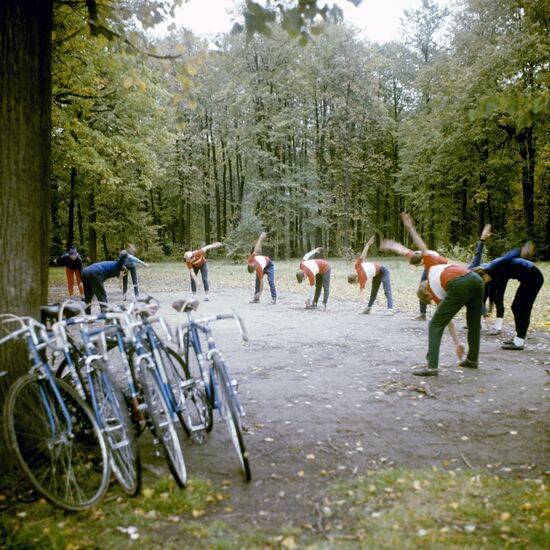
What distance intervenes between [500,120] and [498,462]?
91.8 ft

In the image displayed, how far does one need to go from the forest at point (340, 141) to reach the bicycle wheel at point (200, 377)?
14.9 metres

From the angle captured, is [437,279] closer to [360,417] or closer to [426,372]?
[426,372]

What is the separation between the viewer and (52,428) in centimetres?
351

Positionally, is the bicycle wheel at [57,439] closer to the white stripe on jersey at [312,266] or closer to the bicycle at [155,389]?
the bicycle at [155,389]

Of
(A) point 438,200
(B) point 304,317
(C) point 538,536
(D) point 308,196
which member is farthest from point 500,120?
(C) point 538,536

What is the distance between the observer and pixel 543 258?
2845cm

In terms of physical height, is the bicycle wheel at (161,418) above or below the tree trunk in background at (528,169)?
below

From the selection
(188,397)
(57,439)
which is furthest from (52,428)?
(188,397)

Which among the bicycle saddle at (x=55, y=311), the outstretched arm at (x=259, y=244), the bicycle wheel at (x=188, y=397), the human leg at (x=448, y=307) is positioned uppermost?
the outstretched arm at (x=259, y=244)

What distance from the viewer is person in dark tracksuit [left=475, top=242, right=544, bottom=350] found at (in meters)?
7.97

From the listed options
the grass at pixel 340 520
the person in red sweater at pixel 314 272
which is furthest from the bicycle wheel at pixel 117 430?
the person in red sweater at pixel 314 272

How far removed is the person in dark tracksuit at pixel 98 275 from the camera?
10.6 metres

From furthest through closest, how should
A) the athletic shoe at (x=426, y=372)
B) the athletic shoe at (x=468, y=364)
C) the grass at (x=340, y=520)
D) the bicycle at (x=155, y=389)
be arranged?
1. the athletic shoe at (x=468, y=364)
2. the athletic shoe at (x=426, y=372)
3. the bicycle at (x=155, y=389)
4. the grass at (x=340, y=520)

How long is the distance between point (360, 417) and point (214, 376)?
6.46 feet
